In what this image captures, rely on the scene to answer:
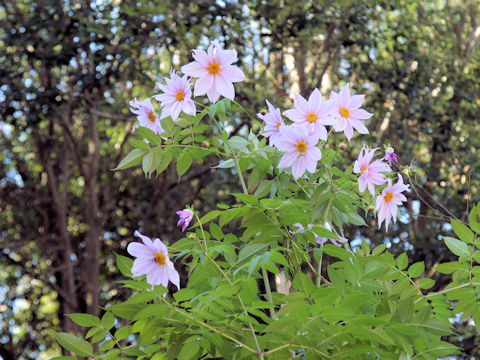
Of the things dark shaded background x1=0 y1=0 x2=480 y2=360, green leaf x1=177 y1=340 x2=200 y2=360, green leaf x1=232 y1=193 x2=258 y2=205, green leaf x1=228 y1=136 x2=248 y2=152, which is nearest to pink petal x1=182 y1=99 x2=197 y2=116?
green leaf x1=228 y1=136 x2=248 y2=152

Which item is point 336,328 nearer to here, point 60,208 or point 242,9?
point 242,9

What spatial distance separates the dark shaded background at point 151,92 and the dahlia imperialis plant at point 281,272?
2034 mm

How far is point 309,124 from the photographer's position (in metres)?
1.21

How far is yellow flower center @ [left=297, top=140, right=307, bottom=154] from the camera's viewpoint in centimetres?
115

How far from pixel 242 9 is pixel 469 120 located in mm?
1826

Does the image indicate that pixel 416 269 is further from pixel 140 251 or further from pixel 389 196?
pixel 140 251

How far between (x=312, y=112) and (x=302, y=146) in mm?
95

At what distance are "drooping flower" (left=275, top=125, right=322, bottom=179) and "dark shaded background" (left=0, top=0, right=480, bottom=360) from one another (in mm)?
2140

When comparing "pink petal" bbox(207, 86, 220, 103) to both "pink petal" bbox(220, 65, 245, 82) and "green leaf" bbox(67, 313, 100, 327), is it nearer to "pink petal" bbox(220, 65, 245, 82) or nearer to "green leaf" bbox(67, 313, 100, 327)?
"pink petal" bbox(220, 65, 245, 82)

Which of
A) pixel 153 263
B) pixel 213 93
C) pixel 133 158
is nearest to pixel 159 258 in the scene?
pixel 153 263

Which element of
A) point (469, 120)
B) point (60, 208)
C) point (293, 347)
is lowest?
point (60, 208)

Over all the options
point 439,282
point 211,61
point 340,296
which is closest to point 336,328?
point 340,296

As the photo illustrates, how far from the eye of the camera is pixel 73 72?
427 centimetres

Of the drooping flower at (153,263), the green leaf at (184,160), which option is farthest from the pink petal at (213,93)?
the drooping flower at (153,263)
